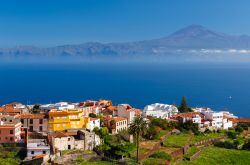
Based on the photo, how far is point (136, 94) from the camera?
165375 mm

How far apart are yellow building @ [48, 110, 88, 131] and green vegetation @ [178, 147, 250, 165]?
13746 mm

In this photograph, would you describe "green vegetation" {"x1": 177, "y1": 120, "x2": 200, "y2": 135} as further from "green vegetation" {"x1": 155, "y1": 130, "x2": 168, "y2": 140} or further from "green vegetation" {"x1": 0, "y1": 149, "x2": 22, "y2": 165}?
"green vegetation" {"x1": 0, "y1": 149, "x2": 22, "y2": 165}

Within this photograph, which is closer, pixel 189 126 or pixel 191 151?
pixel 191 151

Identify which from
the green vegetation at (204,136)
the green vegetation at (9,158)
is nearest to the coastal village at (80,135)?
the green vegetation at (204,136)

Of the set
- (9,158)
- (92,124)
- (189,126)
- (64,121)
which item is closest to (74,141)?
(64,121)

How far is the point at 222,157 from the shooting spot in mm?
48156

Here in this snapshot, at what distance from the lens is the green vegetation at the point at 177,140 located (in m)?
51.1

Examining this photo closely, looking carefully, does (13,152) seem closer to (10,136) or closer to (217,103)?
(10,136)

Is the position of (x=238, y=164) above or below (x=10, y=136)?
below

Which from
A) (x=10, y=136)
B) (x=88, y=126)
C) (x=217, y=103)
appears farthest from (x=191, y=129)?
(x=217, y=103)

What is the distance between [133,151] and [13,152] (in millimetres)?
12851

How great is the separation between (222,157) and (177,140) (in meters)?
7.60

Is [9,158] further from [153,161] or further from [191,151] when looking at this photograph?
[191,151]

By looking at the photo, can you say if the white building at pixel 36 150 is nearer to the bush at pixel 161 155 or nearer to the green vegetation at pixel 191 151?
the bush at pixel 161 155
